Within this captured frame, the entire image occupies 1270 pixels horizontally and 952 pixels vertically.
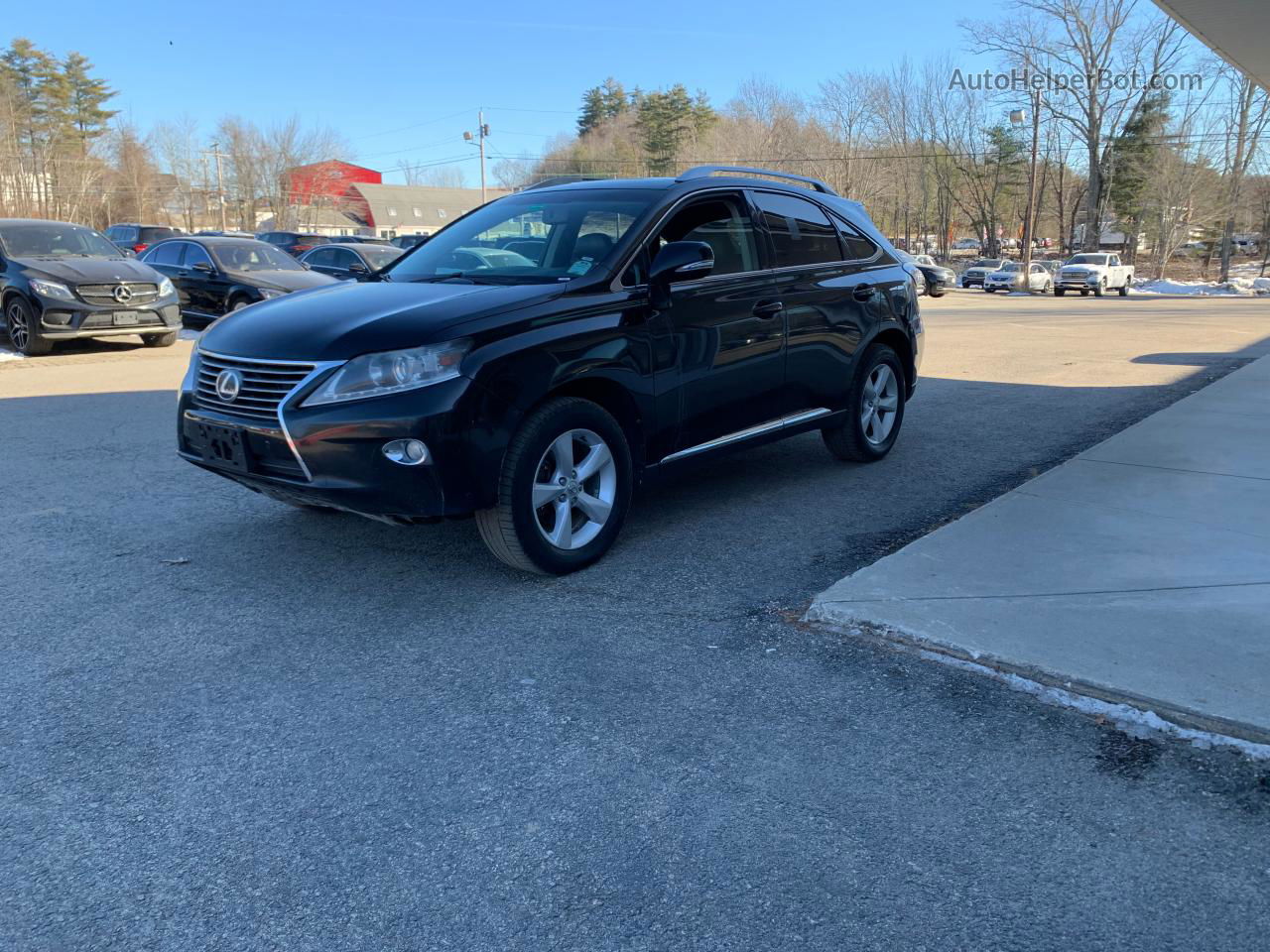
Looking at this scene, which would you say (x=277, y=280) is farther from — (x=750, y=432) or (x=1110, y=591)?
(x=1110, y=591)

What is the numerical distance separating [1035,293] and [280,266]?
120 feet

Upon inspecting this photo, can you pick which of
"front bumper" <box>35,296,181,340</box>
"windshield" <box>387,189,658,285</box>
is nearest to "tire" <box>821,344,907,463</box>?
"windshield" <box>387,189,658,285</box>

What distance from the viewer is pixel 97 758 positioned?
2.94 metres

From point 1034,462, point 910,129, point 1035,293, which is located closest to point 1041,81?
point 910,129

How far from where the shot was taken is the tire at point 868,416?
21.0 ft

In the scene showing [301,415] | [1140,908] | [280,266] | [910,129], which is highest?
[910,129]

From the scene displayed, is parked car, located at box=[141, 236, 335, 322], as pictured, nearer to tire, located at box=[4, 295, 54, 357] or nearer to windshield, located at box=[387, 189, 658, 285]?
tire, located at box=[4, 295, 54, 357]

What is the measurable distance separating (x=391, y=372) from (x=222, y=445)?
→ 3.04 ft

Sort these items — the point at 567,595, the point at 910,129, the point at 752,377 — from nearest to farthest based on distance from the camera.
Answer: the point at 567,595 < the point at 752,377 < the point at 910,129

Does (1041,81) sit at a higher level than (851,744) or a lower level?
higher

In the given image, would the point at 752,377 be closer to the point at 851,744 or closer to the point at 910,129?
the point at 851,744

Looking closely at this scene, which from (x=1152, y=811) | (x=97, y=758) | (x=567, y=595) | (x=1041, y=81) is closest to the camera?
(x=1152, y=811)

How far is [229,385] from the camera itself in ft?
14.2

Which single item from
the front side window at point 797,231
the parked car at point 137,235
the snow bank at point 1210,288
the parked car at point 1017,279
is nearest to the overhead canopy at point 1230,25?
the front side window at point 797,231
